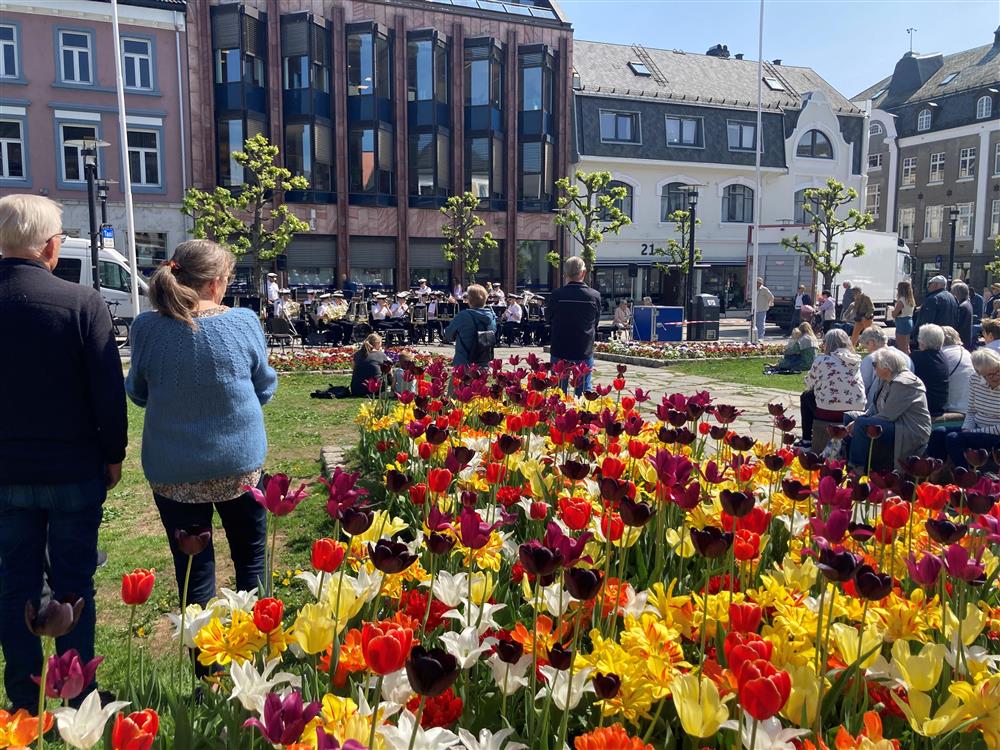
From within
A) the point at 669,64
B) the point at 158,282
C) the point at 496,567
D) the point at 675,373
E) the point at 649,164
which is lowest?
the point at 675,373

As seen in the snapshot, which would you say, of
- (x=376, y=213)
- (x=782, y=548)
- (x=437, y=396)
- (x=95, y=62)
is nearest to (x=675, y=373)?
(x=437, y=396)

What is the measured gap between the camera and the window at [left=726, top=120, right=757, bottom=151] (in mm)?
39562

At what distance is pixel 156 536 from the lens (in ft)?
18.6

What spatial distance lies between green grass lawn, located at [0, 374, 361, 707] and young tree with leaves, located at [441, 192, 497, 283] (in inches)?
892

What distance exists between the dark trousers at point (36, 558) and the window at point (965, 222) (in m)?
54.7

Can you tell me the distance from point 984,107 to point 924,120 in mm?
4106

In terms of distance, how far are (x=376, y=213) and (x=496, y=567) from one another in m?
32.3

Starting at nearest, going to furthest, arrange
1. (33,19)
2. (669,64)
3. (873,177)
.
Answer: (33,19) → (669,64) → (873,177)

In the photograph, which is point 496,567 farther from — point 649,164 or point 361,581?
point 649,164

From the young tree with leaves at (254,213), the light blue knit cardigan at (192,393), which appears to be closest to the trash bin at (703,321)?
the young tree with leaves at (254,213)

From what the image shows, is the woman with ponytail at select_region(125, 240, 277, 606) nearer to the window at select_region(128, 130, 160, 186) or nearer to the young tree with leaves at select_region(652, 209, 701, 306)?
the young tree with leaves at select_region(652, 209, 701, 306)

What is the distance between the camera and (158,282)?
322 cm

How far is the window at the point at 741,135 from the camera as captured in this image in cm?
3956

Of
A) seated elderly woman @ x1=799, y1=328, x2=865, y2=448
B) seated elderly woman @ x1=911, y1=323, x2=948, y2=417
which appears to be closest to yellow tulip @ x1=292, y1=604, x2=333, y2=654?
seated elderly woman @ x1=799, y1=328, x2=865, y2=448
